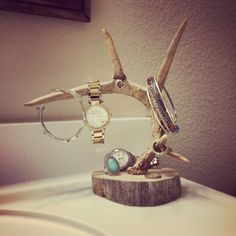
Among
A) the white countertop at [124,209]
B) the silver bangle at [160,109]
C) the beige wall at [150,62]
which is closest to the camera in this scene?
the white countertop at [124,209]

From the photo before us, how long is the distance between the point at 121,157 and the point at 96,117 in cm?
9

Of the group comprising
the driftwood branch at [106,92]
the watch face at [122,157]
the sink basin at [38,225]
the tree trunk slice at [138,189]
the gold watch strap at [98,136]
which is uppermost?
the driftwood branch at [106,92]

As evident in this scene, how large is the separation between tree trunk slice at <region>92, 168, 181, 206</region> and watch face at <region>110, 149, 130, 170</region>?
0.03 m

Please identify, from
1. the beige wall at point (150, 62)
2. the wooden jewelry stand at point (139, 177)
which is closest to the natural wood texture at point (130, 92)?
the wooden jewelry stand at point (139, 177)

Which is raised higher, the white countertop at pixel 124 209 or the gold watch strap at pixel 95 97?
the gold watch strap at pixel 95 97

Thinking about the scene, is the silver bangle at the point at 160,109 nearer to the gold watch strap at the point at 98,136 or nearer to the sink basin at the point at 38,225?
the gold watch strap at the point at 98,136

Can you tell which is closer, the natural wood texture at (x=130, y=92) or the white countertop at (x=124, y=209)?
the white countertop at (x=124, y=209)

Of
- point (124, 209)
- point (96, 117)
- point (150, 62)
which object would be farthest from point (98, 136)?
point (150, 62)

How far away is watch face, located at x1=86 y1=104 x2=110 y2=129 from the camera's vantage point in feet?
1.87

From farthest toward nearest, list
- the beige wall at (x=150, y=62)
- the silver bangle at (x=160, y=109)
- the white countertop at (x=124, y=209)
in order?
the beige wall at (x=150, y=62) < the silver bangle at (x=160, y=109) < the white countertop at (x=124, y=209)

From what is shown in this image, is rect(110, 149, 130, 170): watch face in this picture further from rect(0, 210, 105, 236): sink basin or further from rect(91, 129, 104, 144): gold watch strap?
rect(0, 210, 105, 236): sink basin

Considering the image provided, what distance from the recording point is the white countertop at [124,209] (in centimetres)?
42

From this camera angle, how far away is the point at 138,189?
50 cm

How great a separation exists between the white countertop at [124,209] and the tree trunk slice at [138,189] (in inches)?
0.4
